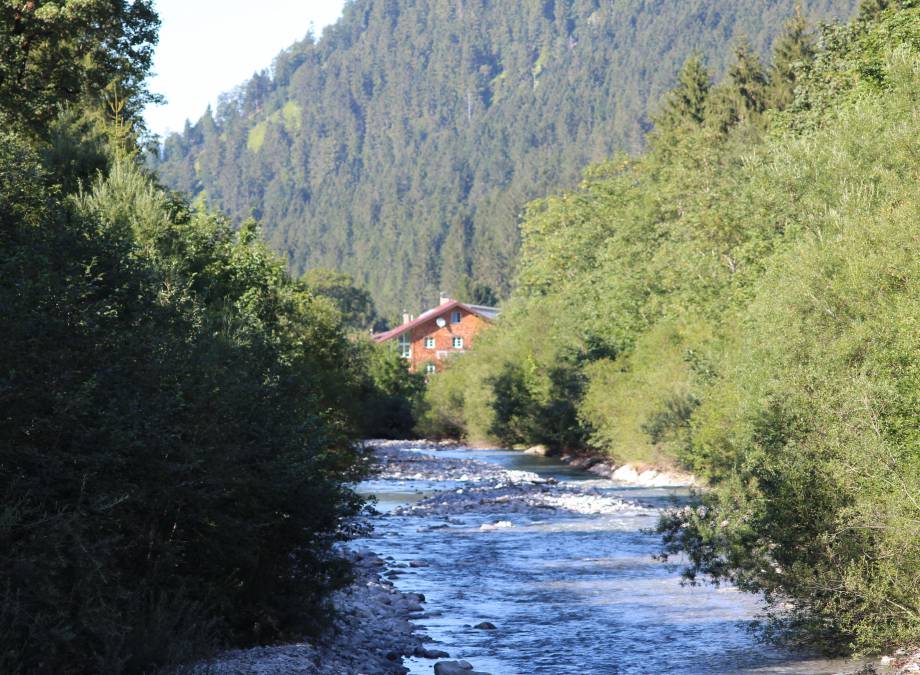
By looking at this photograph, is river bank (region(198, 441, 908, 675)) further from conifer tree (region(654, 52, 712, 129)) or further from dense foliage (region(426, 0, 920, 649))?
conifer tree (region(654, 52, 712, 129))

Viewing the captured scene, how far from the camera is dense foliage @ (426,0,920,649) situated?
56.0ft

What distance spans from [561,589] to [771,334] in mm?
7008

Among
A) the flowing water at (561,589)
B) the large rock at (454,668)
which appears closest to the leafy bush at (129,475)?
the large rock at (454,668)

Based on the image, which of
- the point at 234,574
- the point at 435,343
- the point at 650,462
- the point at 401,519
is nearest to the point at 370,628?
the point at 234,574

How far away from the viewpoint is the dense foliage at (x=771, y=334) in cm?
1706

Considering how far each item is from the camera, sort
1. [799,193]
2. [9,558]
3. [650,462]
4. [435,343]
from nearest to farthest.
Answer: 1. [9,558]
2. [799,193]
3. [650,462]
4. [435,343]

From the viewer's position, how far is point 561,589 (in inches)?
928

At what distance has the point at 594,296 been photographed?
68750 mm

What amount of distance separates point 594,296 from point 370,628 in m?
50.9

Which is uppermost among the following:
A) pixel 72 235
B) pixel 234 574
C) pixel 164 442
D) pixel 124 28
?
pixel 124 28

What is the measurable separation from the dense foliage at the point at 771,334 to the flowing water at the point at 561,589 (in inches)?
48.9

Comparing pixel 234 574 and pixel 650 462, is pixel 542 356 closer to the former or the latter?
pixel 650 462

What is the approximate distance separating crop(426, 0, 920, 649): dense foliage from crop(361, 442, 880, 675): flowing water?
124 centimetres

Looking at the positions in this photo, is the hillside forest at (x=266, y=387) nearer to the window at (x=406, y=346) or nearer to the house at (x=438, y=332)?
→ the house at (x=438, y=332)
